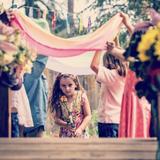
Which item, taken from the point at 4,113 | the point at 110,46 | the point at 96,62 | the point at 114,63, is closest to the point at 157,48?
the point at 4,113

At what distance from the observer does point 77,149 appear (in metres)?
4.59

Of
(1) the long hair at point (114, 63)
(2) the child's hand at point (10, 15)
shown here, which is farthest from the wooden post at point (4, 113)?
(1) the long hair at point (114, 63)

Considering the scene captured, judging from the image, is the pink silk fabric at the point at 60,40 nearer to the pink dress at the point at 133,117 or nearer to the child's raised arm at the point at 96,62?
the child's raised arm at the point at 96,62

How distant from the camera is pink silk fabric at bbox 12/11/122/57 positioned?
6637 mm

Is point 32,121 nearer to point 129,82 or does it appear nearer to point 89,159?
point 129,82

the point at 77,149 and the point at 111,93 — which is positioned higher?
the point at 111,93

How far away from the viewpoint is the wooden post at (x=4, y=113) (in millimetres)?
5234

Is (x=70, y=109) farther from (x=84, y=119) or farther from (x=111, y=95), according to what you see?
(x=111, y=95)

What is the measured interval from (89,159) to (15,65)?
0.88 meters

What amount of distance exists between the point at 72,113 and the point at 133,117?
2.29ft

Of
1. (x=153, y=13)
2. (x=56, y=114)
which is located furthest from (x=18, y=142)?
(x=56, y=114)

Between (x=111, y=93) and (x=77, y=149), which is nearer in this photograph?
(x=77, y=149)

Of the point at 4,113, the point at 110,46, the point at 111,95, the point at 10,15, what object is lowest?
the point at 4,113

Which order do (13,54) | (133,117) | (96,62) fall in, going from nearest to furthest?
(13,54), (133,117), (96,62)
